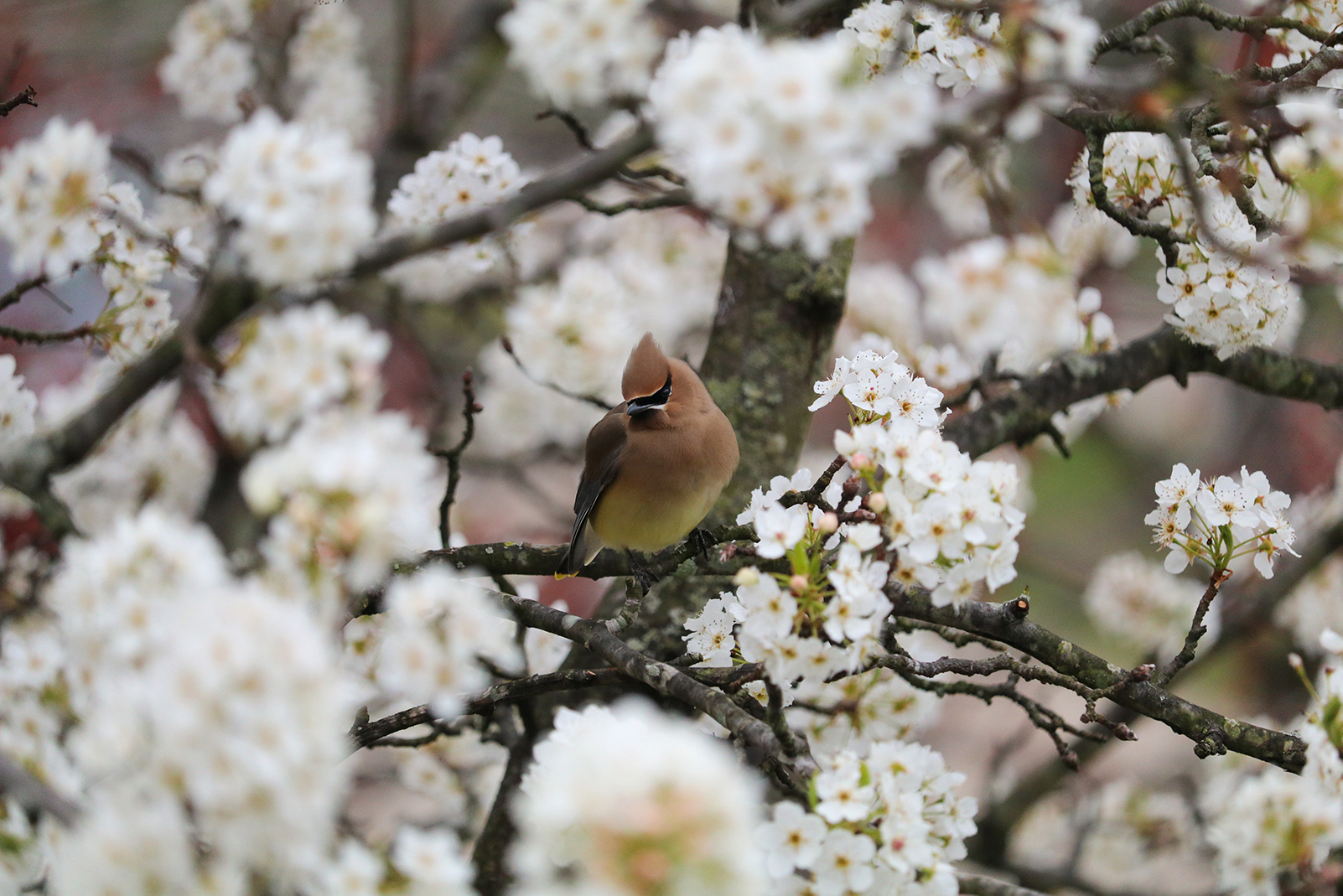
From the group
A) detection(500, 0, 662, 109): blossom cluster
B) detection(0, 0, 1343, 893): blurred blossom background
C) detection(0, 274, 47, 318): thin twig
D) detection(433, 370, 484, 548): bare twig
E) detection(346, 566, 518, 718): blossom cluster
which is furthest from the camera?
detection(0, 0, 1343, 893): blurred blossom background

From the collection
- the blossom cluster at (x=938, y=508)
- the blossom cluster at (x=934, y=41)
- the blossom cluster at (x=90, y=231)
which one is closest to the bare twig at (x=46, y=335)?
the blossom cluster at (x=90, y=231)

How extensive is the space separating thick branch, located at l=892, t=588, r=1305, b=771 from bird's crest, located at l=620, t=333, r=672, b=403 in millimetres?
1198

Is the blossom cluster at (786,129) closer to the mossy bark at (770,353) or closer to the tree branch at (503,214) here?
the tree branch at (503,214)

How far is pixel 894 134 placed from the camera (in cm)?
133

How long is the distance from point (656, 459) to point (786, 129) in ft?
6.02

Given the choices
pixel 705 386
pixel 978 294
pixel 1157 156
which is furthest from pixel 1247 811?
pixel 705 386

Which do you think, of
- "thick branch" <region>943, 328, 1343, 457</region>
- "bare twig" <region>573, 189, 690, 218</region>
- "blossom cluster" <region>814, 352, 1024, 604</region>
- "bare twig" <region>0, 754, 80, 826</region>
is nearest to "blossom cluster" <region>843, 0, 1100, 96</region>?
"bare twig" <region>573, 189, 690, 218</region>

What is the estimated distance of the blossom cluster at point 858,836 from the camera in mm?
1543

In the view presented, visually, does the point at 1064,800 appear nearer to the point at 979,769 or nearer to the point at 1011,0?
the point at 979,769

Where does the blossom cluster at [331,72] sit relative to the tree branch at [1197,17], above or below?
above

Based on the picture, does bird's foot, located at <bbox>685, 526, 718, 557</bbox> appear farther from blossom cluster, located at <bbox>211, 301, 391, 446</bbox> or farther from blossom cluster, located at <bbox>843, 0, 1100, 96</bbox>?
blossom cluster, located at <bbox>211, 301, 391, 446</bbox>

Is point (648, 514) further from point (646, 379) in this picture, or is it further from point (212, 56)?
point (212, 56)

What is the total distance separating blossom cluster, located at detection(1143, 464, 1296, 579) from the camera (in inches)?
83.0

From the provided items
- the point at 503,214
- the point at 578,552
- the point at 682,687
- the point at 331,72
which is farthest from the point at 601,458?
the point at 331,72
